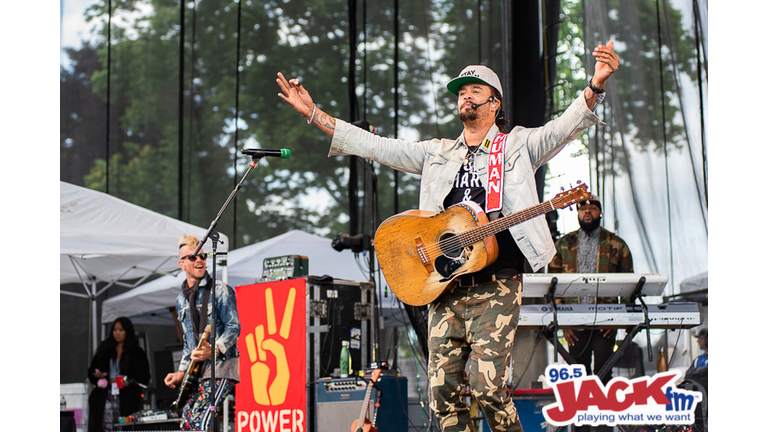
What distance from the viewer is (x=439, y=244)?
3.49 metres

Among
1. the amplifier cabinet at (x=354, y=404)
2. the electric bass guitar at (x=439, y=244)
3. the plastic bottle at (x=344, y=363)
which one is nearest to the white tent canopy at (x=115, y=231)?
the plastic bottle at (x=344, y=363)

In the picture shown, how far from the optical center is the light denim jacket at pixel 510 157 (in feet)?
11.0

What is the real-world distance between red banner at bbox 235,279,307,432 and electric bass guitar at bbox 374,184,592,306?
2068 millimetres

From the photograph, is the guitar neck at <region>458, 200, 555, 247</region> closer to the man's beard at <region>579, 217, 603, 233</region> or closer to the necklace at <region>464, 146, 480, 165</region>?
the necklace at <region>464, 146, 480, 165</region>

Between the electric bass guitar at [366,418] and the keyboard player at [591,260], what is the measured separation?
157 centimetres

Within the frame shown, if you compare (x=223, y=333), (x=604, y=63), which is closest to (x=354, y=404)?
(x=223, y=333)

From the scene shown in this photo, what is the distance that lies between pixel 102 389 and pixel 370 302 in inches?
161

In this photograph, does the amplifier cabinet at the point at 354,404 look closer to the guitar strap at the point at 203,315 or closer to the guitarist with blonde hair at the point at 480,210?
the guitar strap at the point at 203,315

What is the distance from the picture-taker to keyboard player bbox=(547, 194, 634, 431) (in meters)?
5.52

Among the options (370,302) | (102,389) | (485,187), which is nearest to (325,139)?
(102,389)

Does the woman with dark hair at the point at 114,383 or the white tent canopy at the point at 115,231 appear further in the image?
the woman with dark hair at the point at 114,383

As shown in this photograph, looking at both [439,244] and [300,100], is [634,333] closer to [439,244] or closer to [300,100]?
[439,244]

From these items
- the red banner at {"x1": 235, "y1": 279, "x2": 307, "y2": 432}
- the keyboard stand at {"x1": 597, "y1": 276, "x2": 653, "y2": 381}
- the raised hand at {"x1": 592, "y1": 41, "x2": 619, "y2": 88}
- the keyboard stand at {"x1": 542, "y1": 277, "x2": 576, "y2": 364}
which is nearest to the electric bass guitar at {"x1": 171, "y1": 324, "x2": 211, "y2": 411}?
the red banner at {"x1": 235, "y1": 279, "x2": 307, "y2": 432}

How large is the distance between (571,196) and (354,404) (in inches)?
103
